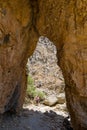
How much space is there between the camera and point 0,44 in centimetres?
559

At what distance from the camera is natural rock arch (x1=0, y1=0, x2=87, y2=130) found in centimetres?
517

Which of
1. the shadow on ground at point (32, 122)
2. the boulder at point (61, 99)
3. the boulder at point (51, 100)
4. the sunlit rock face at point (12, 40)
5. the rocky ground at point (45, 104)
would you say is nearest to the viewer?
the sunlit rock face at point (12, 40)

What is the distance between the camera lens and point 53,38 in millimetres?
5926

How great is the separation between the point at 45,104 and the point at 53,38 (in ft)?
19.9

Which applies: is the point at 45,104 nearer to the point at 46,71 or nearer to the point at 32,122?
the point at 46,71

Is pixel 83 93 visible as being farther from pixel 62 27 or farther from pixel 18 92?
pixel 18 92

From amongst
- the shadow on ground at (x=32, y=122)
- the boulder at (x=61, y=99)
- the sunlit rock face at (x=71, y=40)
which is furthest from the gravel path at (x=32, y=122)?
the boulder at (x=61, y=99)

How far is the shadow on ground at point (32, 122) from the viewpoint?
281 inches

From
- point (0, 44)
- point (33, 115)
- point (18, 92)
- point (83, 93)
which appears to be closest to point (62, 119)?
point (33, 115)

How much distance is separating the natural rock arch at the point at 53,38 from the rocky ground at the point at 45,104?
116cm

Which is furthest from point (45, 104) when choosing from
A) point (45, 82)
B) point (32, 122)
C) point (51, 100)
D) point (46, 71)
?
point (32, 122)

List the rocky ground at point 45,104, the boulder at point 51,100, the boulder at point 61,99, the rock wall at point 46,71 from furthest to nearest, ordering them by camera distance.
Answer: the rock wall at point 46,71 → the boulder at point 61,99 → the boulder at point 51,100 → the rocky ground at point 45,104

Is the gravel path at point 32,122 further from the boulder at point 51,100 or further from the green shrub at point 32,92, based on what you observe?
the green shrub at point 32,92

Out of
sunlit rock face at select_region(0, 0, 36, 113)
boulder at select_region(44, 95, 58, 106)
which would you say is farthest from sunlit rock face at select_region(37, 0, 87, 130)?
boulder at select_region(44, 95, 58, 106)
